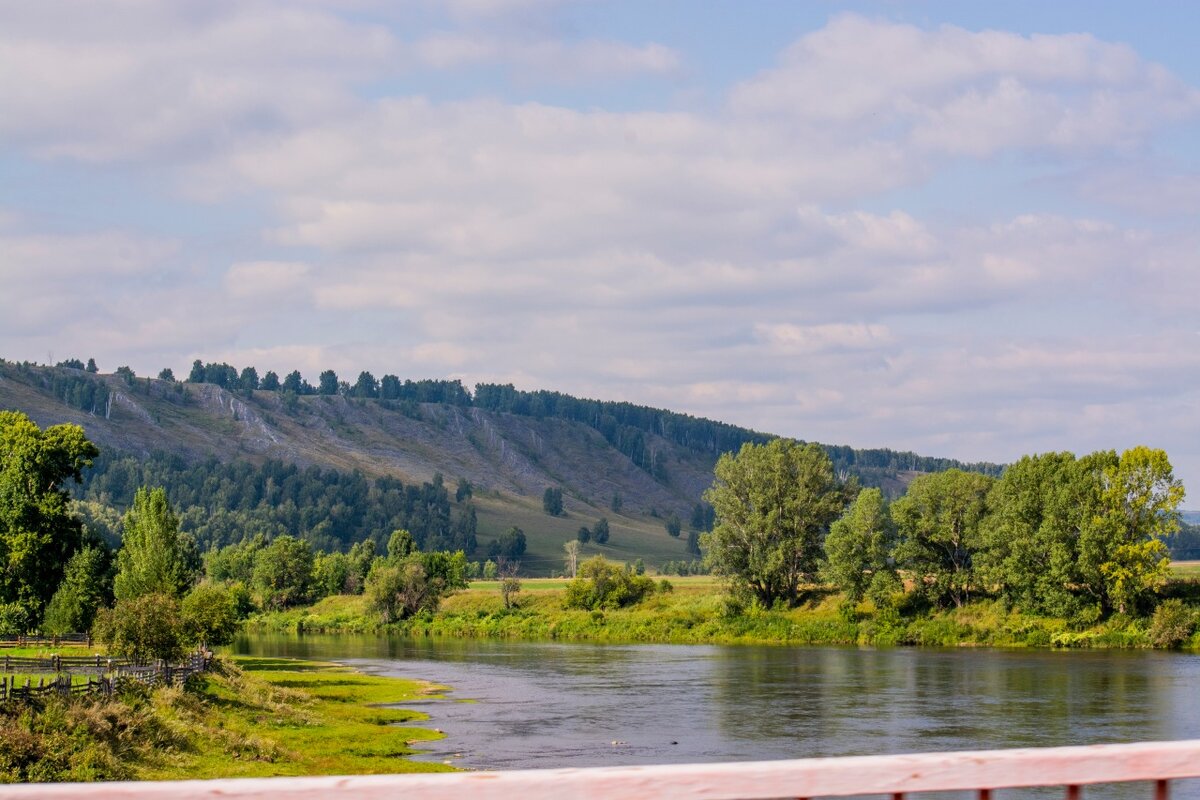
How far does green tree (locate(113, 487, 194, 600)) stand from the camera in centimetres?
8031

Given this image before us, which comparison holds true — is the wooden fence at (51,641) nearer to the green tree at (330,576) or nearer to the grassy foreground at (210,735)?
the grassy foreground at (210,735)

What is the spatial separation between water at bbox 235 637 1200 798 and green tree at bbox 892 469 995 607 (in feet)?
45.7

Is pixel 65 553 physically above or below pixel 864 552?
below

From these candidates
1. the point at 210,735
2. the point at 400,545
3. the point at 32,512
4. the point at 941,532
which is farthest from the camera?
the point at 400,545

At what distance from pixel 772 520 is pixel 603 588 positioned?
73.8 feet

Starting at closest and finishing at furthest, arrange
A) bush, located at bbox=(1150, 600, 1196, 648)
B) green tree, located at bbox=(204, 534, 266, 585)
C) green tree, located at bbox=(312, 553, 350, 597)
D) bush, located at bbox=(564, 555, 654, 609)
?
bush, located at bbox=(1150, 600, 1196, 648)
bush, located at bbox=(564, 555, 654, 609)
green tree, located at bbox=(312, 553, 350, 597)
green tree, located at bbox=(204, 534, 266, 585)

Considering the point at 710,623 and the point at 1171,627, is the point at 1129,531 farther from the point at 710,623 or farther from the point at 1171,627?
the point at 710,623

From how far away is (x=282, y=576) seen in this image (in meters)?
168

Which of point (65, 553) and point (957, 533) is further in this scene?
point (957, 533)

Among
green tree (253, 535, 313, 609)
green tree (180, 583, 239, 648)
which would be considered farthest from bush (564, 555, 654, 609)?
green tree (180, 583, 239, 648)

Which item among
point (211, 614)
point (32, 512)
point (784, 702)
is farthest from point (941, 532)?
point (32, 512)

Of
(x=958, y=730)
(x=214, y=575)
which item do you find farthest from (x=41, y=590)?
(x=214, y=575)

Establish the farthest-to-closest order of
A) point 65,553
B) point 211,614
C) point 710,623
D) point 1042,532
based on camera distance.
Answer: point 710,623 → point 1042,532 → point 65,553 → point 211,614

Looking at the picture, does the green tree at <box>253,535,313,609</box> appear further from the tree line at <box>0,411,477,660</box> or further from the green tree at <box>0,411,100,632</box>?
the green tree at <box>0,411,100,632</box>
